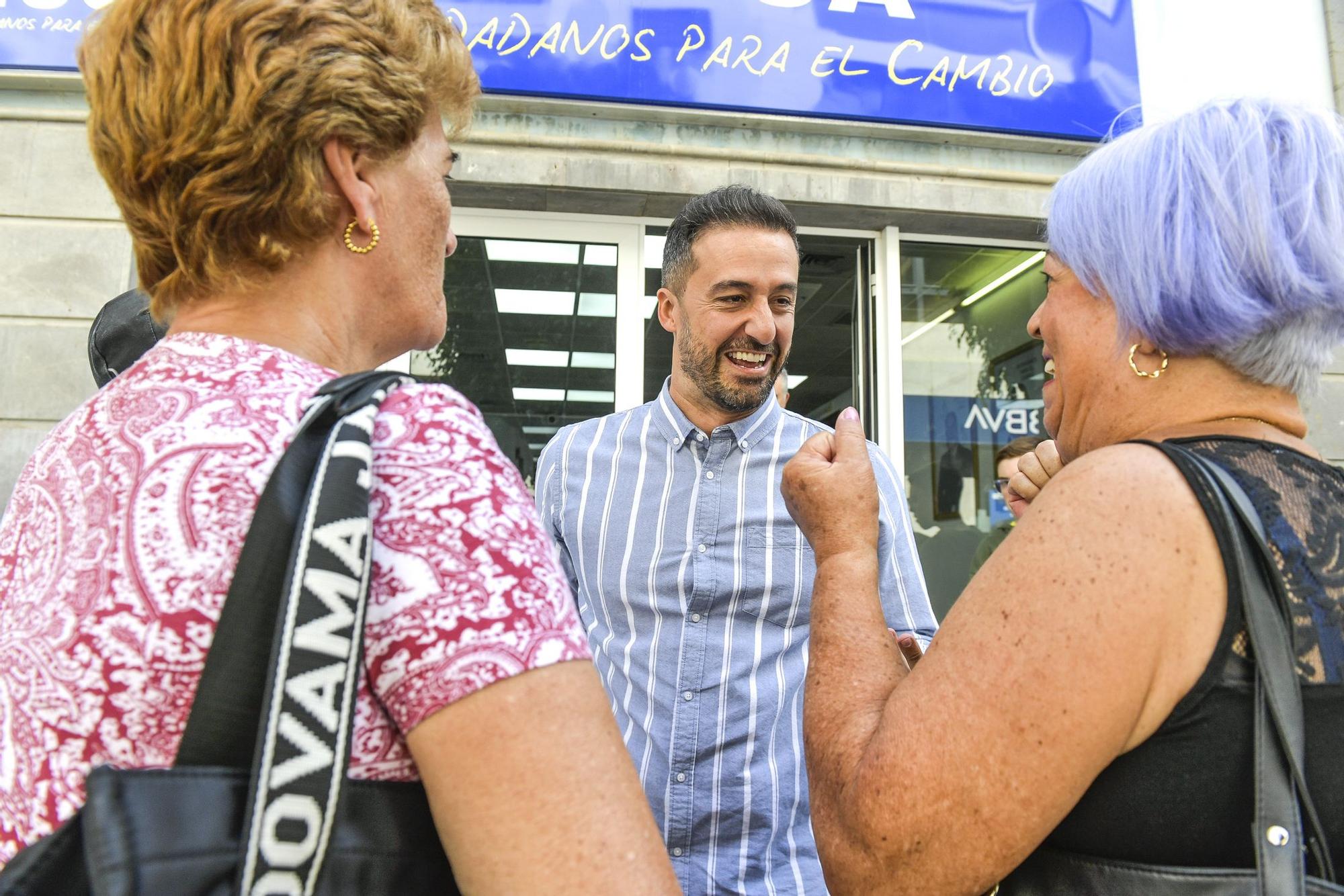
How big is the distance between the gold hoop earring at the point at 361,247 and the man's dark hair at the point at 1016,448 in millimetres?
4020

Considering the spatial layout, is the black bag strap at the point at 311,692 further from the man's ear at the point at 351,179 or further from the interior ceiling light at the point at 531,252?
the interior ceiling light at the point at 531,252

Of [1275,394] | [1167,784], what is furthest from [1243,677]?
[1275,394]

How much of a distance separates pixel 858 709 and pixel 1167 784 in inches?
13.1

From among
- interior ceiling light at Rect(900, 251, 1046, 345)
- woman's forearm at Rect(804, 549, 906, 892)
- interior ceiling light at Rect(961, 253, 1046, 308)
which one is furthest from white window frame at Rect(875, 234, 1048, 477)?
woman's forearm at Rect(804, 549, 906, 892)

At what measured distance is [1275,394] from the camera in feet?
3.82

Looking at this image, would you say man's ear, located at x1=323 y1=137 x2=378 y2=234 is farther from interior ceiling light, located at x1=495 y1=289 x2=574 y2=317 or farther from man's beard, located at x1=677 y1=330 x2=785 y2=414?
interior ceiling light, located at x1=495 y1=289 x2=574 y2=317

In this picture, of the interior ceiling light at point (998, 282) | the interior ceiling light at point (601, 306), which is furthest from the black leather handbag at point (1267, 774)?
the interior ceiling light at point (998, 282)

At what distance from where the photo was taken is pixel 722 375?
2453mm

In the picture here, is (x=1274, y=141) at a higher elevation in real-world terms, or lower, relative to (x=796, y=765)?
higher

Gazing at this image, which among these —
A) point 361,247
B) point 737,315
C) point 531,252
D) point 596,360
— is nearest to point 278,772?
point 361,247

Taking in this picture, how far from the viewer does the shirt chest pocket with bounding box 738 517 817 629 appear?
213 cm

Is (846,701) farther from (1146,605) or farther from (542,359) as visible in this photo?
(542,359)

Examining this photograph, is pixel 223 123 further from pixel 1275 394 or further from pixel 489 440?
pixel 1275 394

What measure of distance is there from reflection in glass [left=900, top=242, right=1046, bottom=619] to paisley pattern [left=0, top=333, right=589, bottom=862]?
425cm
